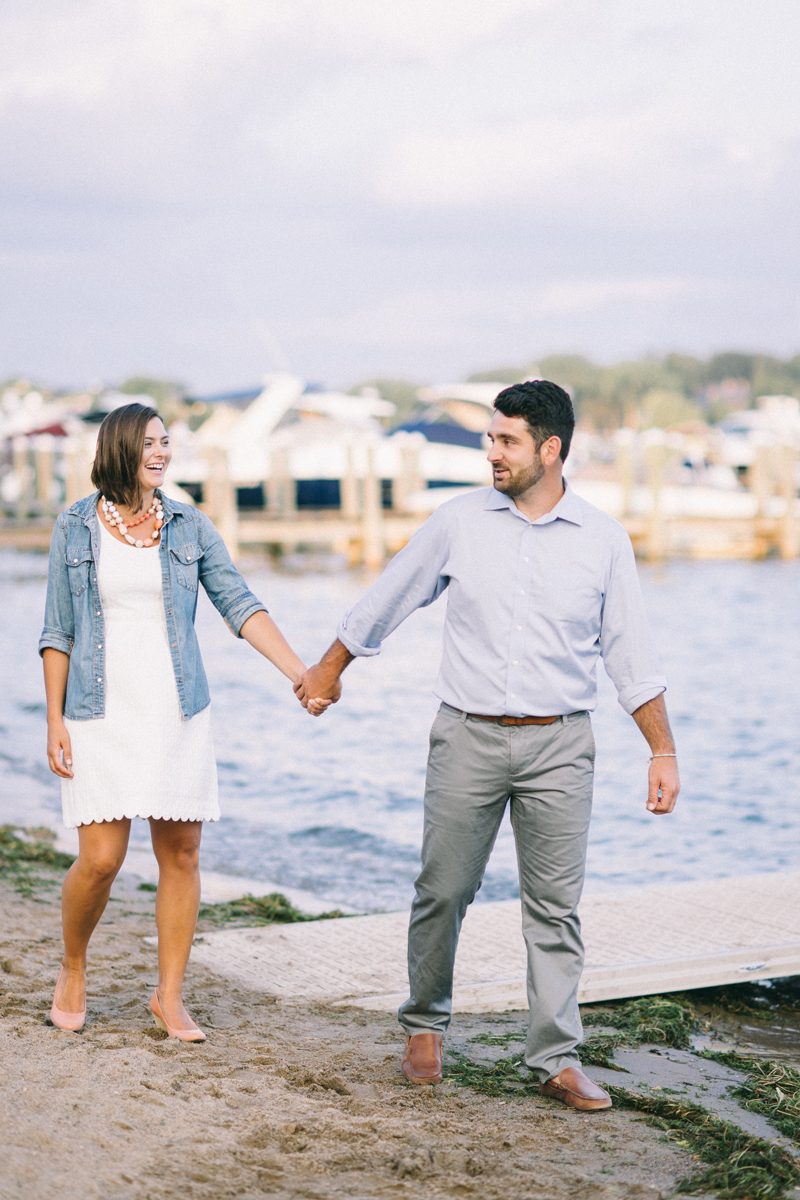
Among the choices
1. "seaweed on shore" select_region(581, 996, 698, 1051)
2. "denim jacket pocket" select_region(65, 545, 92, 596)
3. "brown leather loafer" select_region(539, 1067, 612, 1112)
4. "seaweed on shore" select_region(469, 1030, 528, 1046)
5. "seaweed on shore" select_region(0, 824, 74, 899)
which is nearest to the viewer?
"brown leather loafer" select_region(539, 1067, 612, 1112)

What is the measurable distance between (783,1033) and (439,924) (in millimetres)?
1990

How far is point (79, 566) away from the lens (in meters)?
3.93

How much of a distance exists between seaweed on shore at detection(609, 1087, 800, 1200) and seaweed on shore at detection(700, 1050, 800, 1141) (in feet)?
0.82

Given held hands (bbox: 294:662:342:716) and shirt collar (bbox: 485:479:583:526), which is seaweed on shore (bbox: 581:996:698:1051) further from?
shirt collar (bbox: 485:479:583:526)

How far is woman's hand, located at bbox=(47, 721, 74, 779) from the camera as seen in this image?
3906 millimetres

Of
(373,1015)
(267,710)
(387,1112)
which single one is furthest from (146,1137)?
(267,710)

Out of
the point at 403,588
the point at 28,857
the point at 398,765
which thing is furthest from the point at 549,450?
the point at 398,765

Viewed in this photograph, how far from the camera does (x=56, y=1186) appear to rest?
291cm

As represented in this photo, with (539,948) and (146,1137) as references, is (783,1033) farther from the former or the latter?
(146,1137)

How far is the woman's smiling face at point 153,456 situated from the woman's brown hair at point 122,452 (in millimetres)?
15

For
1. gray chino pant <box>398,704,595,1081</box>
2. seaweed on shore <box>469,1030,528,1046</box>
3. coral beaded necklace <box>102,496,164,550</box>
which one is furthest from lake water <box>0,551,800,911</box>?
coral beaded necklace <box>102,496,164,550</box>

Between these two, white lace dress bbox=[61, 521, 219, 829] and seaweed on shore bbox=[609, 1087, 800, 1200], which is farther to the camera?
white lace dress bbox=[61, 521, 219, 829]

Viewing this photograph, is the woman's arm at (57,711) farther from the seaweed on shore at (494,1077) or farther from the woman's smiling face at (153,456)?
the seaweed on shore at (494,1077)

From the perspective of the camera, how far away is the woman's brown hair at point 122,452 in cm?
396
